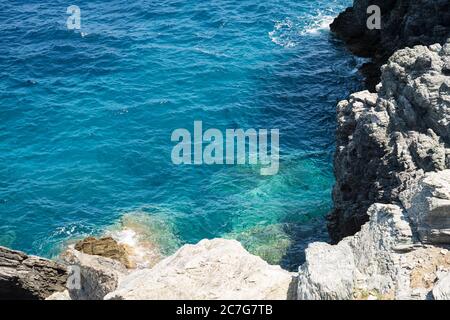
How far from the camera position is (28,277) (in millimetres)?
31812

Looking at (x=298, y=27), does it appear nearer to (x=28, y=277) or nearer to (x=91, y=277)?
(x=28, y=277)

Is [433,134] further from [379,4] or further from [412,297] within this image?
[379,4]

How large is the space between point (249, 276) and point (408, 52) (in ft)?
56.0

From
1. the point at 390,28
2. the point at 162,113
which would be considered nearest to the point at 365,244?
the point at 162,113

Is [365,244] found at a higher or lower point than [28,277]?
higher

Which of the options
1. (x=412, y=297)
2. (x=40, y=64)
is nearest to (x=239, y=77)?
(x=40, y=64)

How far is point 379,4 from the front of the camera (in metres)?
57.4

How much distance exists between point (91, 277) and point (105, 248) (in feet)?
34.6

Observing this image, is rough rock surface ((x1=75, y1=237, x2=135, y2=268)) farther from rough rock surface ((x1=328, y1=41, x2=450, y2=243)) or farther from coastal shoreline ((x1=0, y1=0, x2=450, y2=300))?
rough rock surface ((x1=328, y1=41, x2=450, y2=243))

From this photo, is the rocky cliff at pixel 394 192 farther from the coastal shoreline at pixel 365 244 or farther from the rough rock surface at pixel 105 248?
the rough rock surface at pixel 105 248

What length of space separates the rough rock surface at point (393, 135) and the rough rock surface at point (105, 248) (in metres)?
12.8

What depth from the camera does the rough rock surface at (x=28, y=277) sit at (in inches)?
1249

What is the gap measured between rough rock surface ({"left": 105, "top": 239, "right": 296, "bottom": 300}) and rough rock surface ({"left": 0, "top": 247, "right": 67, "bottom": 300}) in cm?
1095

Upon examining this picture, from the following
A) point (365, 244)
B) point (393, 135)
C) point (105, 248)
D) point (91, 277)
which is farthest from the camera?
point (105, 248)
